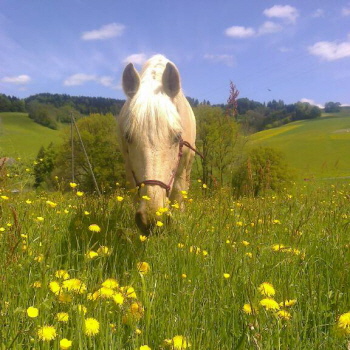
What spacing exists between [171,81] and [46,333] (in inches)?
157

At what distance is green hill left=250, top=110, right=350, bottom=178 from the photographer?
5971 centimetres

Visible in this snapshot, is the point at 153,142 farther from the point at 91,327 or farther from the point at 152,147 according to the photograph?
the point at 91,327

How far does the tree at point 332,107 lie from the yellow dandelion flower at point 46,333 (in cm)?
14593

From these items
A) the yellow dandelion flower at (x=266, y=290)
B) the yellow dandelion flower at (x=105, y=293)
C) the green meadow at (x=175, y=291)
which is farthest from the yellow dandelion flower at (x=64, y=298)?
the yellow dandelion flower at (x=266, y=290)

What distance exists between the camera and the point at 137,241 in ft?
12.5

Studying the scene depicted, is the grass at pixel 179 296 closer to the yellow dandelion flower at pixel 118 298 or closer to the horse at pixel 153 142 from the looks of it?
the yellow dandelion flower at pixel 118 298

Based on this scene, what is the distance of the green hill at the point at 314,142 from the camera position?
196ft

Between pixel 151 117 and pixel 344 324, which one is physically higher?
pixel 151 117

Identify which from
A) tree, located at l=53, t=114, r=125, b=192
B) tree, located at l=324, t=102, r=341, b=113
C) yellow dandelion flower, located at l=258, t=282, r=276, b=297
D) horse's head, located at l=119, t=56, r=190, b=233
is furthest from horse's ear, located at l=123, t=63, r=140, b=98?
tree, located at l=324, t=102, r=341, b=113

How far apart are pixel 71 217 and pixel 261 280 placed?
2.85m

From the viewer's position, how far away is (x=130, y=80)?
504 cm

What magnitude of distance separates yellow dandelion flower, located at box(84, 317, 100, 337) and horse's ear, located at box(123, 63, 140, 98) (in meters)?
3.88

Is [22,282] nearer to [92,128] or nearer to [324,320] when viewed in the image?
[324,320]

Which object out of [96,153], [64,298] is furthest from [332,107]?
[64,298]
